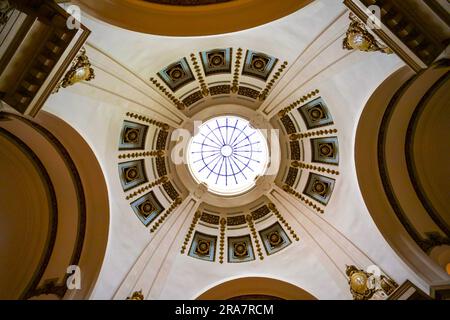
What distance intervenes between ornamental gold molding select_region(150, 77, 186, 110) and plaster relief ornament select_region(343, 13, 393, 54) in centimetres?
436

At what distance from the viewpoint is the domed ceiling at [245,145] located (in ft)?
26.5

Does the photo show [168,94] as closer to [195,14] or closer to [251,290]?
[195,14]

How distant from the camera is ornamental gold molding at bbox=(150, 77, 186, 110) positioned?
916 cm

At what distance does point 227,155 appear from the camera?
1273 centimetres

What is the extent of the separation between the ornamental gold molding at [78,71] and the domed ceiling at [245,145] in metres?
0.41

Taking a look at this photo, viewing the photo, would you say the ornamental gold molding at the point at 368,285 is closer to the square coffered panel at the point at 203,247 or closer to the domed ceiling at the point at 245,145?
the domed ceiling at the point at 245,145

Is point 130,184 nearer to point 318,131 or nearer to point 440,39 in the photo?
point 318,131

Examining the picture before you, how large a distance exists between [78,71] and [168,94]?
2733mm

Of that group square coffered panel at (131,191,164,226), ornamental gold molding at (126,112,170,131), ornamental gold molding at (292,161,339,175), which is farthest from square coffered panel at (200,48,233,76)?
square coffered panel at (131,191,164,226)

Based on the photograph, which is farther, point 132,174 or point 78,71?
point 132,174

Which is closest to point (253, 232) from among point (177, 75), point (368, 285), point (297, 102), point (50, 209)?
point (368, 285)

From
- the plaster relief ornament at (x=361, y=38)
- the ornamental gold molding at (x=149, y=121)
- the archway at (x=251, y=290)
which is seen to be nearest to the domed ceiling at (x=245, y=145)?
the ornamental gold molding at (x=149, y=121)

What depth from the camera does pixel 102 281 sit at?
8758mm

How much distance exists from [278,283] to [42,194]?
6.34 meters
